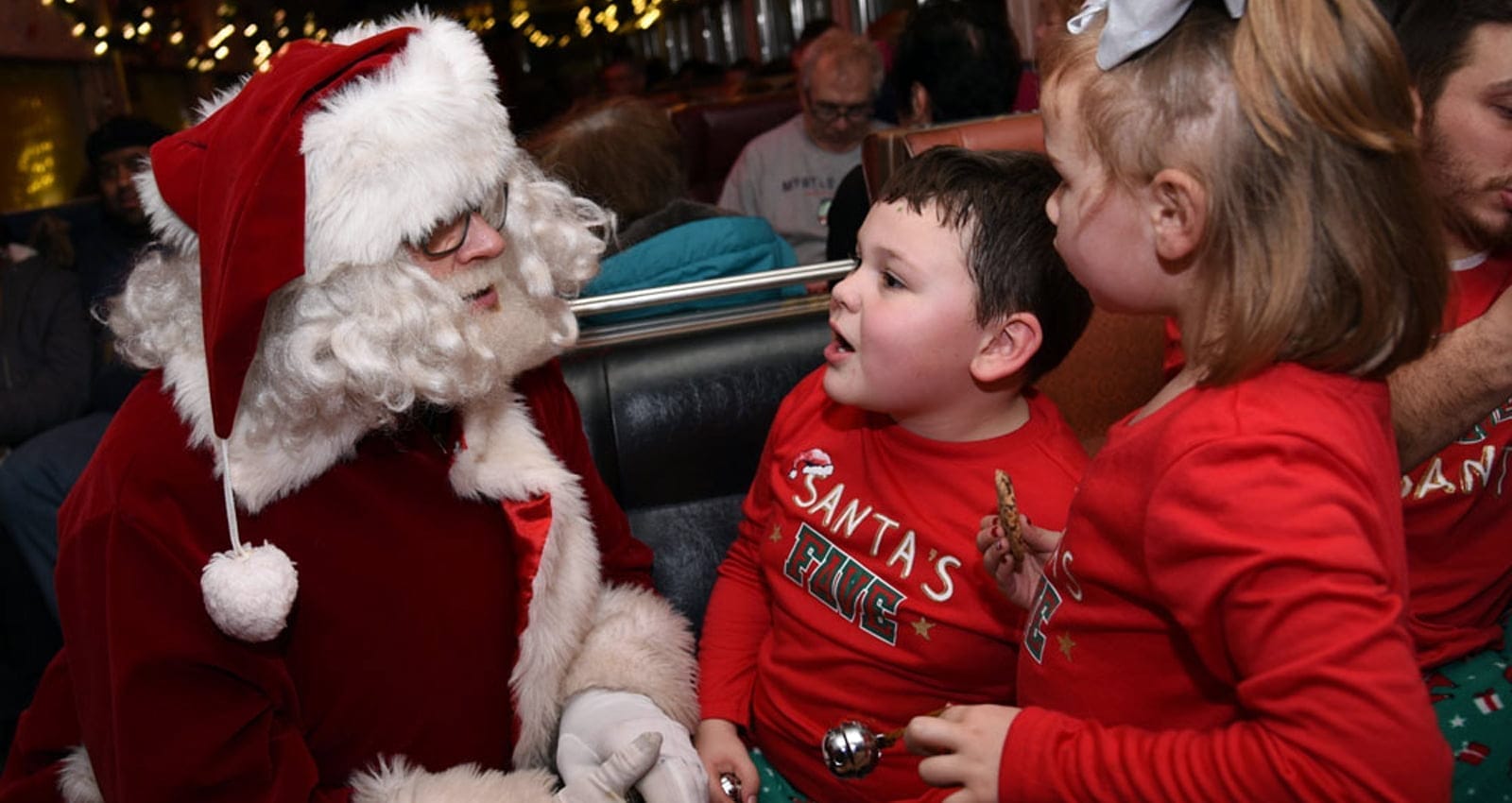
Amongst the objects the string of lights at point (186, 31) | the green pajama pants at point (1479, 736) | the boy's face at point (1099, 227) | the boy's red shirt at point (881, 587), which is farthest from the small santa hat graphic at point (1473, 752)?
the string of lights at point (186, 31)

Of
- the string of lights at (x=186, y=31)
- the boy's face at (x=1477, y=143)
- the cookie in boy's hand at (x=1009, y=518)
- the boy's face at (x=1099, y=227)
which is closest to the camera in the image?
the boy's face at (x=1099, y=227)

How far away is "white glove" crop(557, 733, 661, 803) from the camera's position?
130 centimetres

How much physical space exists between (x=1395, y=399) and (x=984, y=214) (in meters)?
0.47

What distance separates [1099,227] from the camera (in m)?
0.94

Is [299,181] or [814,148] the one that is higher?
[299,181]

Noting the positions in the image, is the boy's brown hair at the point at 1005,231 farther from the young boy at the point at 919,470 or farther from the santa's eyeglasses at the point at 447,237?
the santa's eyeglasses at the point at 447,237

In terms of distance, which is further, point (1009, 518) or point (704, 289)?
point (704, 289)

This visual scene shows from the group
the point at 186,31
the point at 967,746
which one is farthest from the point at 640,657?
the point at 186,31

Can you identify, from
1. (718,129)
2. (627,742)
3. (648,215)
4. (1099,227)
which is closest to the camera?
(1099,227)

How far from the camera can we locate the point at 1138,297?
3.14 feet

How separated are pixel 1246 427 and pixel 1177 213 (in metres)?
0.17

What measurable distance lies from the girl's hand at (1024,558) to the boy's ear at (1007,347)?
0.19m

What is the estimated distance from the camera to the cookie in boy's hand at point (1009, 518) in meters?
1.06

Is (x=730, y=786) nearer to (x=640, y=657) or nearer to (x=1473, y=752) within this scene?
(x=640, y=657)
